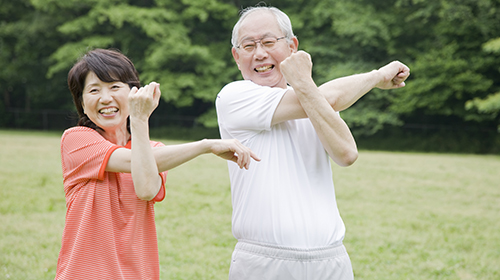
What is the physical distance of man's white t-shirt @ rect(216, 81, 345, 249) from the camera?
1.97m

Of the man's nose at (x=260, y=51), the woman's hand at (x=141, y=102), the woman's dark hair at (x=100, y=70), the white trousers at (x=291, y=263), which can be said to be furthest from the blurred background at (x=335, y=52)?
the woman's hand at (x=141, y=102)

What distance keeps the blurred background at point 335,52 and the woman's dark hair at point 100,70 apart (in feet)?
68.2

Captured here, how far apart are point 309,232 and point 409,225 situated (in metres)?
5.86

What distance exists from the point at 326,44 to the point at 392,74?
1002 inches

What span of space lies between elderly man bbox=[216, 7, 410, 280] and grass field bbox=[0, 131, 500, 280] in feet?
10.5

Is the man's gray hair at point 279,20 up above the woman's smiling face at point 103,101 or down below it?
above

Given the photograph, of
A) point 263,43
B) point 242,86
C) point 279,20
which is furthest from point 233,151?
point 279,20

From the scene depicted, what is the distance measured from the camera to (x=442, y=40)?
24.6m

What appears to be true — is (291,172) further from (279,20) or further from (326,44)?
(326,44)

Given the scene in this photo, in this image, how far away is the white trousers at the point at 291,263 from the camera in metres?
1.95

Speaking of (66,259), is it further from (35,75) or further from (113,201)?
(35,75)

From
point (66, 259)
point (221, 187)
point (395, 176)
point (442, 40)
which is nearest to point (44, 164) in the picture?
point (221, 187)

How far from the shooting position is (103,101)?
7.10 ft

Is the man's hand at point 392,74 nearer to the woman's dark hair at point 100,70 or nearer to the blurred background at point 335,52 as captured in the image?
the woman's dark hair at point 100,70
